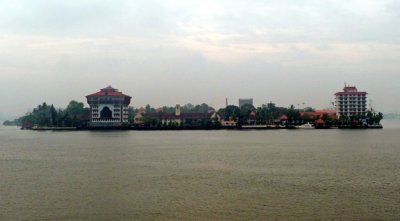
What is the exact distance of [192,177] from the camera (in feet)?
96.5

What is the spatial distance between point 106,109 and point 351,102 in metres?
62.8

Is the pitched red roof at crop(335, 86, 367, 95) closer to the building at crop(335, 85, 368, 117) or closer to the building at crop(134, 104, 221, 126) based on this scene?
the building at crop(335, 85, 368, 117)

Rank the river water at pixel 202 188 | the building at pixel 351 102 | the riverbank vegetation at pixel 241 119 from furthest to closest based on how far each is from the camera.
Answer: the building at pixel 351 102, the riverbank vegetation at pixel 241 119, the river water at pixel 202 188

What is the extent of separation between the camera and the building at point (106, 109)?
4759 inches

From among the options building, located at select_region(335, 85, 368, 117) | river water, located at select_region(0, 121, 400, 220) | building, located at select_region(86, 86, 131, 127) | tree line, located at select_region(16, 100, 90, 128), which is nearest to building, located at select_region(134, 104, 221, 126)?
building, located at select_region(86, 86, 131, 127)

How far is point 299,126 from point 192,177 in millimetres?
93855

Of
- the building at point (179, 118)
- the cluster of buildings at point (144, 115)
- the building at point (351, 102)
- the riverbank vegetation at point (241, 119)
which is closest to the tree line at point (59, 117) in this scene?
the riverbank vegetation at point (241, 119)

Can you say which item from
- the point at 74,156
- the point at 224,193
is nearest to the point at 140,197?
the point at 224,193

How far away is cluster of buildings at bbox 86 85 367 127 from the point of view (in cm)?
12125

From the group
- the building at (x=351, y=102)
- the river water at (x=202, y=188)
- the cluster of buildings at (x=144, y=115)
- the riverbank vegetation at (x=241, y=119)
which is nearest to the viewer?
the river water at (x=202, y=188)

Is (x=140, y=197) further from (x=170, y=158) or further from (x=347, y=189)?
(x=170, y=158)

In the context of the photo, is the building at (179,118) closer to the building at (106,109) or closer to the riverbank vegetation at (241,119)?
the riverbank vegetation at (241,119)

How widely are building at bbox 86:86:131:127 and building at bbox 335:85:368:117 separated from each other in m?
55.9

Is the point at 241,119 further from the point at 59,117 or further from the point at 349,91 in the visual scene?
the point at 59,117
